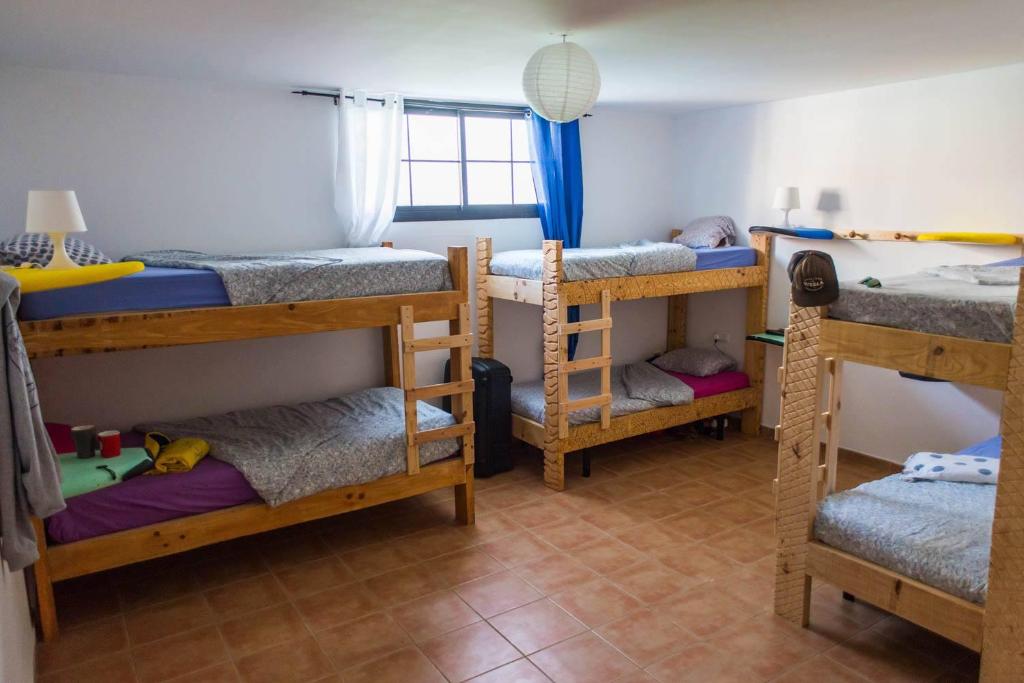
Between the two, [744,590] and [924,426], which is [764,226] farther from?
[744,590]

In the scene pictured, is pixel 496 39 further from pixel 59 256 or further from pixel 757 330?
pixel 757 330

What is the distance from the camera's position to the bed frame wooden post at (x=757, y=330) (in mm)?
5023

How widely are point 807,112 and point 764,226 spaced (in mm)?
766

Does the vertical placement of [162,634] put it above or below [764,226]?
below

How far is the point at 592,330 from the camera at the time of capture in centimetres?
461

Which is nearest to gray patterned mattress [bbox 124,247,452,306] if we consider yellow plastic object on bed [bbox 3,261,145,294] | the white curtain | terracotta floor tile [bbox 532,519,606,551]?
yellow plastic object on bed [bbox 3,261,145,294]

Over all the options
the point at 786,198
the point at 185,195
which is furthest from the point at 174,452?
the point at 786,198

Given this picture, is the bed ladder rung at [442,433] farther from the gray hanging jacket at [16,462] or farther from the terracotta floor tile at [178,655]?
the gray hanging jacket at [16,462]

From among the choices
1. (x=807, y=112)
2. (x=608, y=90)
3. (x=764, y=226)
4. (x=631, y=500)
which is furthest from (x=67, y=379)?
(x=807, y=112)

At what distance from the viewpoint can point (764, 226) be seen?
4.98m

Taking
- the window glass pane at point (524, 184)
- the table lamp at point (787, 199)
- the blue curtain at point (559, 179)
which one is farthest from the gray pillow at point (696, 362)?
the window glass pane at point (524, 184)

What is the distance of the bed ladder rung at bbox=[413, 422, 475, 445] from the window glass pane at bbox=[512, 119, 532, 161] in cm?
214

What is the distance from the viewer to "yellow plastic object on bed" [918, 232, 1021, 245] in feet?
12.3

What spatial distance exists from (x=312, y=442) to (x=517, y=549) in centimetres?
110
